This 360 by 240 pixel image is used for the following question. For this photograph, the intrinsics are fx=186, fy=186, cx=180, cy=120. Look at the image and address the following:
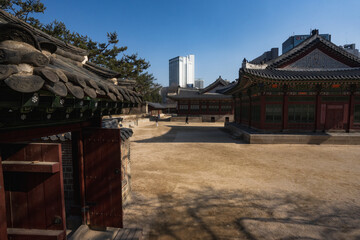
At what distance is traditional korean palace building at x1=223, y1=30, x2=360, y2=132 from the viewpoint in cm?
1307

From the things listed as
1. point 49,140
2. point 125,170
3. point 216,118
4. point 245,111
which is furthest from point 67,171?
point 216,118

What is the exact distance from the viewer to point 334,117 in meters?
13.6

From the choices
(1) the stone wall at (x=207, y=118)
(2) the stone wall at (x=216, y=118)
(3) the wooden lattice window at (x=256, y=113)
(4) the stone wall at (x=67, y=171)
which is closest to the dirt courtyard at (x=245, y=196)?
(4) the stone wall at (x=67, y=171)

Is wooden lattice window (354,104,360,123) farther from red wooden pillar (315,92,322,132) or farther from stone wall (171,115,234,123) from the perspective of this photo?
stone wall (171,115,234,123)

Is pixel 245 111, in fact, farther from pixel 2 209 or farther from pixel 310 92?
pixel 2 209

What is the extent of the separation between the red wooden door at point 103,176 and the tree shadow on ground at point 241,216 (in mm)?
761

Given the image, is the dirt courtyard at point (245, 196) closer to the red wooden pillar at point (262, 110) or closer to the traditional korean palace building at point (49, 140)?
the traditional korean palace building at point (49, 140)

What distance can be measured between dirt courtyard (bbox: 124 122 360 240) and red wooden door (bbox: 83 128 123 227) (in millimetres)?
812

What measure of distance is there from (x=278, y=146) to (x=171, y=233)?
408 inches

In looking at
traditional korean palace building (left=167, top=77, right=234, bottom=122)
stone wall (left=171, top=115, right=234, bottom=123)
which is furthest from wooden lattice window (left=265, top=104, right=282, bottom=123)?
stone wall (left=171, top=115, right=234, bottom=123)

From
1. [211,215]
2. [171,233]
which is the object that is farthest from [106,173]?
[211,215]

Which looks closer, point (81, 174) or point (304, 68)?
point (81, 174)

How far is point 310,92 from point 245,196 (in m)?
11.8

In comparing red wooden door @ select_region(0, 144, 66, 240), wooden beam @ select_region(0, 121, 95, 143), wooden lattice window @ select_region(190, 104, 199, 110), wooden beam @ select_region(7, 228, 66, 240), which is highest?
wooden lattice window @ select_region(190, 104, 199, 110)
